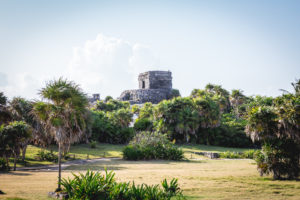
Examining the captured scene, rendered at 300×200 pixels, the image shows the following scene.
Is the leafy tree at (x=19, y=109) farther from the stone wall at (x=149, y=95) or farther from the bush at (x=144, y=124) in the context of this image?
the stone wall at (x=149, y=95)

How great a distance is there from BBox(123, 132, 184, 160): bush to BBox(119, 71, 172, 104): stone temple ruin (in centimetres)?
3231

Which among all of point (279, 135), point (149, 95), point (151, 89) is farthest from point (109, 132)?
point (279, 135)

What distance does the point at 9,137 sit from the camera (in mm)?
17359

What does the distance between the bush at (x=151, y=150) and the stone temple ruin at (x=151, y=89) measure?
32315 mm

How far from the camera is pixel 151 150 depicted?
24.4 meters

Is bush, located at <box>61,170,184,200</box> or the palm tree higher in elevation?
the palm tree

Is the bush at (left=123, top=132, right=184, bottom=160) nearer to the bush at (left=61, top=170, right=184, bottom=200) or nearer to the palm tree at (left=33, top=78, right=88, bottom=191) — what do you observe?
the palm tree at (left=33, top=78, right=88, bottom=191)

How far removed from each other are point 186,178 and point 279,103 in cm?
593

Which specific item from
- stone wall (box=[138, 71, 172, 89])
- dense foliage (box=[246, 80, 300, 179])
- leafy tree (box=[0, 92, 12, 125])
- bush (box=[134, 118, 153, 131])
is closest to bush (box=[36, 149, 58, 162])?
leafy tree (box=[0, 92, 12, 125])

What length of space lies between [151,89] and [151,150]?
36.2m

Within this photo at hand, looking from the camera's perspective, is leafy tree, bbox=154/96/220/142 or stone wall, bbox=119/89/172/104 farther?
stone wall, bbox=119/89/172/104

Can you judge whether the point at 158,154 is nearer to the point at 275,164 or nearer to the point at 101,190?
the point at 275,164

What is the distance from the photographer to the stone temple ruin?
192 feet

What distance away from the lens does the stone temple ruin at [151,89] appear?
58.4 meters
